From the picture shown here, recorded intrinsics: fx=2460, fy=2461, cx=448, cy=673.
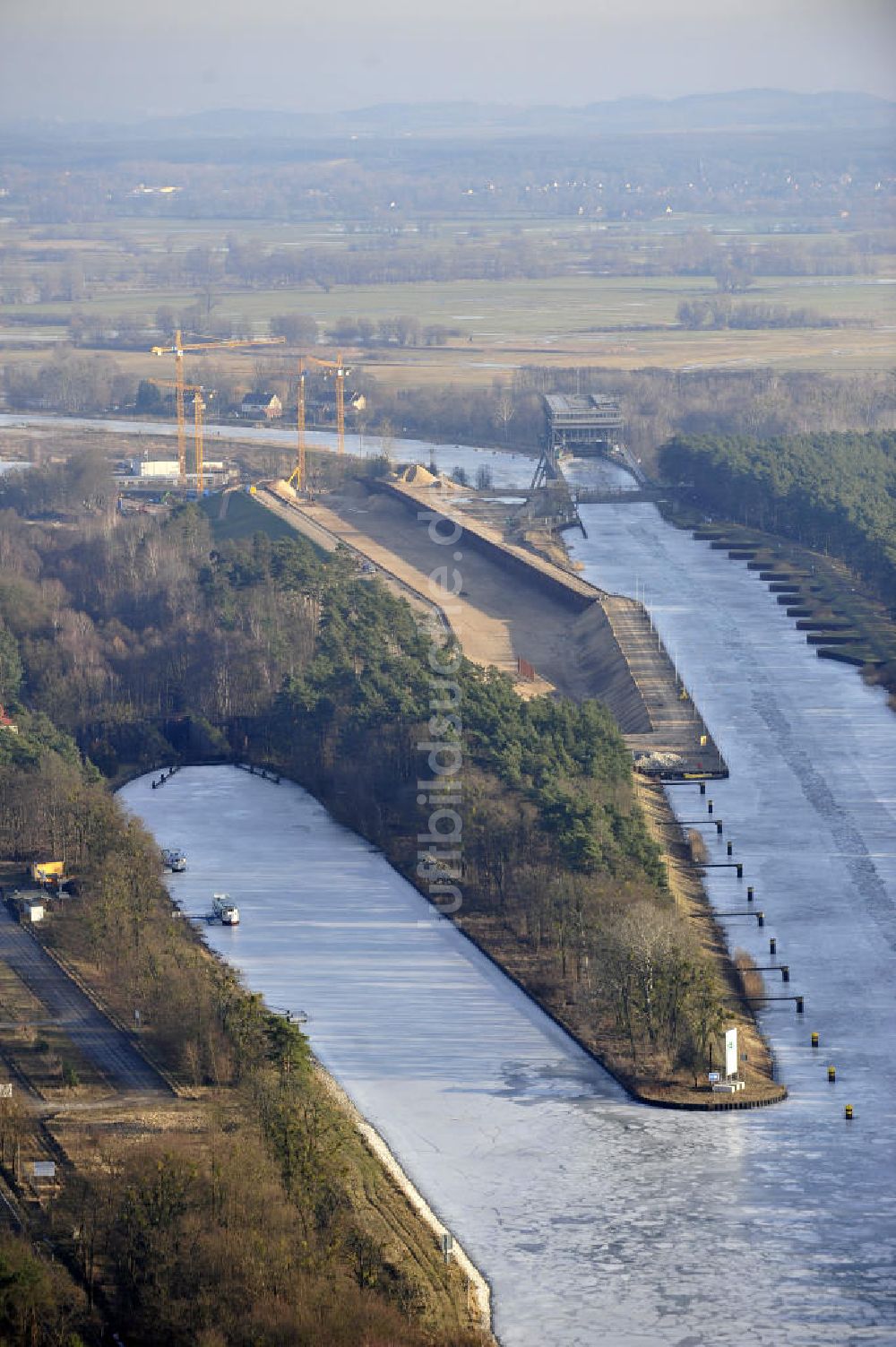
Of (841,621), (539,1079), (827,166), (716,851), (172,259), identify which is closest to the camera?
(539,1079)

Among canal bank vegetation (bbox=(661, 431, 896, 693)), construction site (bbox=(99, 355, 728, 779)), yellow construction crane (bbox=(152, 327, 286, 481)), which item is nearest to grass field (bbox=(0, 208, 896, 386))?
yellow construction crane (bbox=(152, 327, 286, 481))

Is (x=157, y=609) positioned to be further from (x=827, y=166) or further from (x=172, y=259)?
(x=827, y=166)

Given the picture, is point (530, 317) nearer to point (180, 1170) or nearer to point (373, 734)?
point (373, 734)

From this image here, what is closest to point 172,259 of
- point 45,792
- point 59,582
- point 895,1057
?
point 59,582

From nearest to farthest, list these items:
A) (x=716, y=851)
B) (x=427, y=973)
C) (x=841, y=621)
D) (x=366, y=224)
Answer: (x=427, y=973)
(x=716, y=851)
(x=841, y=621)
(x=366, y=224)

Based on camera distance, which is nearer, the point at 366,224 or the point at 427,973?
the point at 427,973
